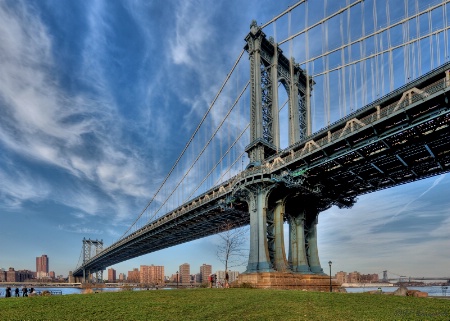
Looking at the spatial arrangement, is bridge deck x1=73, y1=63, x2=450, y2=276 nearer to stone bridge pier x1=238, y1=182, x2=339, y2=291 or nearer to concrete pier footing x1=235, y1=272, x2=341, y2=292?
A: stone bridge pier x1=238, y1=182, x2=339, y2=291

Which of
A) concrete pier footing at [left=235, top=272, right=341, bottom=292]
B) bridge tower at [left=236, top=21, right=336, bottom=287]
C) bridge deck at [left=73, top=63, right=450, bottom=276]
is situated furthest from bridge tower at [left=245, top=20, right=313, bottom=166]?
concrete pier footing at [left=235, top=272, right=341, bottom=292]

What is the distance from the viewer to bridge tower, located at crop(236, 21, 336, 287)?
33500mm

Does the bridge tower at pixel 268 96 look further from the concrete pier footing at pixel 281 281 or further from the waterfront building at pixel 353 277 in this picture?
the waterfront building at pixel 353 277

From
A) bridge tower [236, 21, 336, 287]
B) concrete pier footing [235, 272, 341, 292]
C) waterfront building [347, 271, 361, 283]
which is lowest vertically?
waterfront building [347, 271, 361, 283]

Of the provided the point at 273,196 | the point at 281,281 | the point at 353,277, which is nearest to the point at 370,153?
the point at 273,196

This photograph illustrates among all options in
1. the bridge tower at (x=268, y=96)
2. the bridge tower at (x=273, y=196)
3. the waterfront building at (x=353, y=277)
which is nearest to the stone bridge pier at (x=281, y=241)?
the bridge tower at (x=273, y=196)

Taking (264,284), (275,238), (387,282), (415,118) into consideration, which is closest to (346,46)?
(415,118)

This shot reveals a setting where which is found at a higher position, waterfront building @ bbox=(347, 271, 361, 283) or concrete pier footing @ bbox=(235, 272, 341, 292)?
concrete pier footing @ bbox=(235, 272, 341, 292)

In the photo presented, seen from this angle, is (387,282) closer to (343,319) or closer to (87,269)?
(87,269)

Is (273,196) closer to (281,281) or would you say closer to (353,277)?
(281,281)

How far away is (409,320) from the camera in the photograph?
375 inches

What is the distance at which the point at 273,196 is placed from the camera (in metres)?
36.4

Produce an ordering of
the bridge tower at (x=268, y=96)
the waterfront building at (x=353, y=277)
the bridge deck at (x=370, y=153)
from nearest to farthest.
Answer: the bridge deck at (x=370, y=153) < the bridge tower at (x=268, y=96) < the waterfront building at (x=353, y=277)

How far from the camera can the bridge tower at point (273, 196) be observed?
110 ft
